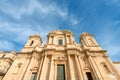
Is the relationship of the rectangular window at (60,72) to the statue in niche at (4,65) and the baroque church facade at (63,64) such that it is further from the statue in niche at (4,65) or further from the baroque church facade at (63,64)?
the statue in niche at (4,65)

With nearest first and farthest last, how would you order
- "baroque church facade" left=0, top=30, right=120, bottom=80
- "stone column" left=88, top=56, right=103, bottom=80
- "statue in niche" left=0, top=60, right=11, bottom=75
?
"stone column" left=88, top=56, right=103, bottom=80 → "baroque church facade" left=0, top=30, right=120, bottom=80 → "statue in niche" left=0, top=60, right=11, bottom=75

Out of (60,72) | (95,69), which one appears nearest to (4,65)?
(60,72)

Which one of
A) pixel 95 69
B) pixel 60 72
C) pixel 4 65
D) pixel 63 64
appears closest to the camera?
pixel 95 69

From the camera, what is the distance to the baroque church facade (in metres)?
15.8

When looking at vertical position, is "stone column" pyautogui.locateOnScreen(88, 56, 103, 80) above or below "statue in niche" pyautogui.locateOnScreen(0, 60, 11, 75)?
below

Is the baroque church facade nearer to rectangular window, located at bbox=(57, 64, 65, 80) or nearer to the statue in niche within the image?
rectangular window, located at bbox=(57, 64, 65, 80)

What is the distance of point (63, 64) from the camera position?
709 inches

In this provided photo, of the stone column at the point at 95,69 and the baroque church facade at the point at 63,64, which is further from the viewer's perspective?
the baroque church facade at the point at 63,64

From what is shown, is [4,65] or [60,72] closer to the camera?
[60,72]

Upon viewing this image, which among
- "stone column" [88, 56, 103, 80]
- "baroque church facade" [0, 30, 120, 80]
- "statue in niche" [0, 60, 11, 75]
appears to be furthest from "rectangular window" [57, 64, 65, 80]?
"statue in niche" [0, 60, 11, 75]

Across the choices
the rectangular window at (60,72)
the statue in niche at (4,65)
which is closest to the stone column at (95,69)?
the rectangular window at (60,72)

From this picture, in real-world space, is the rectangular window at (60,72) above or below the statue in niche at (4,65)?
below

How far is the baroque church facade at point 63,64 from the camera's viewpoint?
52.0 feet

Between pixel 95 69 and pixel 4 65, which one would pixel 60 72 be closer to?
pixel 95 69
